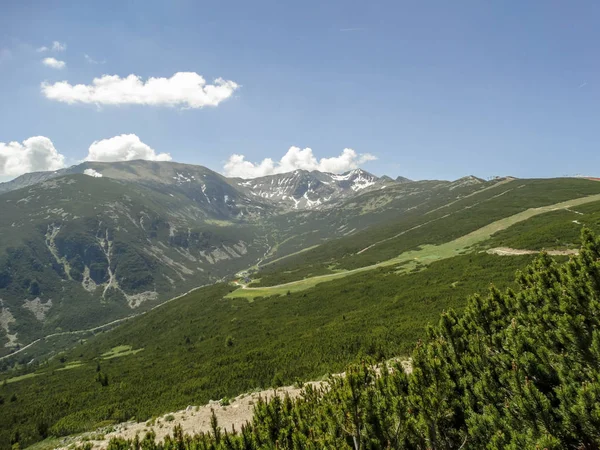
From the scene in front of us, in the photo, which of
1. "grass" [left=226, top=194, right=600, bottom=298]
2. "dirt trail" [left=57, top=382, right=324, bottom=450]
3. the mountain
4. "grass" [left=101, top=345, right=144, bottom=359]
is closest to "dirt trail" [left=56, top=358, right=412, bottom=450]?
"dirt trail" [left=57, top=382, right=324, bottom=450]

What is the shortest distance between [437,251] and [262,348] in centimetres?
6584

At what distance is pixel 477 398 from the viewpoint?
10.8 m

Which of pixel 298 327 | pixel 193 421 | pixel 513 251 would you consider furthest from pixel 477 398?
pixel 513 251

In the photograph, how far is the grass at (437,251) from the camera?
90.6 metres

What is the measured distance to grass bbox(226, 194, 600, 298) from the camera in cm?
9056

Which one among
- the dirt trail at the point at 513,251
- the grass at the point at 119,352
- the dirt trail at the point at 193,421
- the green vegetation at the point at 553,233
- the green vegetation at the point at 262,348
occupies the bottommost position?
the grass at the point at 119,352

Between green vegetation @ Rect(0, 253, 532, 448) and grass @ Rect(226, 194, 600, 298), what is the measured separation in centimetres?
907

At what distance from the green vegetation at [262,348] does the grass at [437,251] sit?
29.8ft

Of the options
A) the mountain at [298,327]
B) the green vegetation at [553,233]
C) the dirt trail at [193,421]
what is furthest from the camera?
the green vegetation at [553,233]

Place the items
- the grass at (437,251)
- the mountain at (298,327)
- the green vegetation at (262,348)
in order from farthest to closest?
the grass at (437,251) → the green vegetation at (262,348) → the mountain at (298,327)

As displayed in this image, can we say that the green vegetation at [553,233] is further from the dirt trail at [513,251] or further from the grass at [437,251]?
the grass at [437,251]

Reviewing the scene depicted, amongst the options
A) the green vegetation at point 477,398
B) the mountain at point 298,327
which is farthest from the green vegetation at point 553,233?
the green vegetation at point 477,398

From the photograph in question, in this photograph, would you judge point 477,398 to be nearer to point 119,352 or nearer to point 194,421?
point 194,421

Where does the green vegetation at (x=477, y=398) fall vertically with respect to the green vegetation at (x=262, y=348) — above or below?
above
